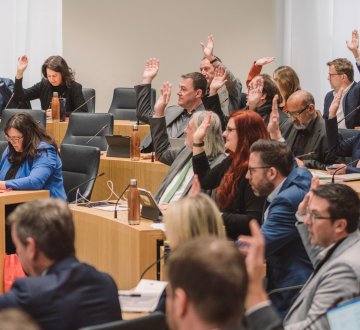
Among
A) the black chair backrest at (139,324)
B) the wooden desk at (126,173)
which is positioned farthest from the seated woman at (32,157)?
the black chair backrest at (139,324)

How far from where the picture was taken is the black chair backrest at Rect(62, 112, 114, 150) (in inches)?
300

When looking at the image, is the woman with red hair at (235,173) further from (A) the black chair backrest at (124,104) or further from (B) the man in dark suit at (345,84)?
(A) the black chair backrest at (124,104)

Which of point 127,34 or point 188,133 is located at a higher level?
point 127,34

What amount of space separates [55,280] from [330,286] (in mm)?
1028

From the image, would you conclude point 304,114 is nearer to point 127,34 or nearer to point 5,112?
point 5,112

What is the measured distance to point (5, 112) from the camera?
7750 mm

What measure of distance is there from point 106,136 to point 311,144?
167 centimetres

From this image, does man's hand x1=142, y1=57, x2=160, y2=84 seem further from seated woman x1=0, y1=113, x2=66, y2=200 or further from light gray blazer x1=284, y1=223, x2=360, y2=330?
light gray blazer x1=284, y1=223, x2=360, y2=330

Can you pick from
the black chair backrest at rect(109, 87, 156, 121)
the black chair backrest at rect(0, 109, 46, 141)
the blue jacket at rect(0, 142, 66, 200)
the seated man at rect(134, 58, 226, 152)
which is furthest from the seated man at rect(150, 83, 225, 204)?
the black chair backrest at rect(109, 87, 156, 121)

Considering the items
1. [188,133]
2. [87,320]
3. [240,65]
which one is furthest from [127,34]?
[87,320]

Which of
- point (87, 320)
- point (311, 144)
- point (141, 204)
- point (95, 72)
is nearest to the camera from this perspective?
point (87, 320)

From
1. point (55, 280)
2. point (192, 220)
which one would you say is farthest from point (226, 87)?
point (55, 280)

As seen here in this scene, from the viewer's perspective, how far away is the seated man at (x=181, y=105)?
7.00m

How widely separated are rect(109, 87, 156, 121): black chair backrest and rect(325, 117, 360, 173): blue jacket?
336 cm
